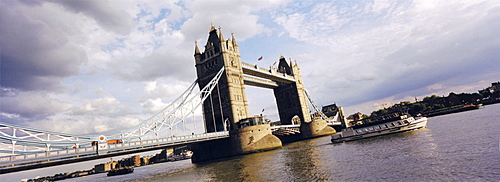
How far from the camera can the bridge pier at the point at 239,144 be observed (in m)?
49.1

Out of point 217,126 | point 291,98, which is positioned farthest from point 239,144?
point 291,98

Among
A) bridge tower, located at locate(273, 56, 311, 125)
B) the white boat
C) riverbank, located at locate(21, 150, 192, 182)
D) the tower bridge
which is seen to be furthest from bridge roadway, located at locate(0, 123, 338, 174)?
riverbank, located at locate(21, 150, 192, 182)

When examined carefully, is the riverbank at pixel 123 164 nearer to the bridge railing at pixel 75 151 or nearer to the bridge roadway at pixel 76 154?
the bridge roadway at pixel 76 154

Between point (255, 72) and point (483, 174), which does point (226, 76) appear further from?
point (483, 174)

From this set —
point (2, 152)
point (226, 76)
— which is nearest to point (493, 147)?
point (2, 152)

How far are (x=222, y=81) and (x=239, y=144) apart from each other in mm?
17053

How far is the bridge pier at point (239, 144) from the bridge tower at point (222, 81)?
5663 mm

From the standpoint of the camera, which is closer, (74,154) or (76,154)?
(74,154)

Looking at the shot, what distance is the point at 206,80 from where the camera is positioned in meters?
62.5

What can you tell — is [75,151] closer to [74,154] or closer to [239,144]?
[74,154]

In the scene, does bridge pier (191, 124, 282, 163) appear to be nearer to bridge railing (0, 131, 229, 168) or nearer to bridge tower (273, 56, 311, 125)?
bridge railing (0, 131, 229, 168)

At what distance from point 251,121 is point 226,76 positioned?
41.6 ft

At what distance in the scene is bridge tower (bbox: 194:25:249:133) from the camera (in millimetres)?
58062

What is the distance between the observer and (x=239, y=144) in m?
49.0
